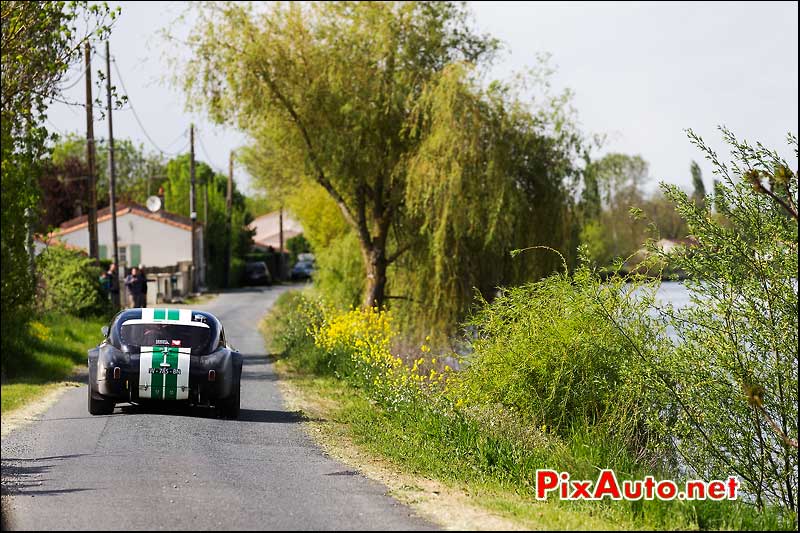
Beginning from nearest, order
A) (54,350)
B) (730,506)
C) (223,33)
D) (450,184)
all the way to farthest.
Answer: (730,506), (54,350), (450,184), (223,33)

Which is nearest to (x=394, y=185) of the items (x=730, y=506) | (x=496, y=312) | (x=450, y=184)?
(x=450, y=184)

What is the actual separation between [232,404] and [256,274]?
55.1 m

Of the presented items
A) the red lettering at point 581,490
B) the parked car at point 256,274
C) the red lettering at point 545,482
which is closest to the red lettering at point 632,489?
the red lettering at point 581,490

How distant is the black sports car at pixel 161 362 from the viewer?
47.7 feet

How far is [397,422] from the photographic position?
15578 mm

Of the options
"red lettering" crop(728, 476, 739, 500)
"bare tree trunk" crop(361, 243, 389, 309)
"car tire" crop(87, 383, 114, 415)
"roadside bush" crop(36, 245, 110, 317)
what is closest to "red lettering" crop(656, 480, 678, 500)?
"red lettering" crop(728, 476, 739, 500)

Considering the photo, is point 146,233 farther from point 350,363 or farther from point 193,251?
point 350,363

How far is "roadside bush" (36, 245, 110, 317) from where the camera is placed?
97.3 ft

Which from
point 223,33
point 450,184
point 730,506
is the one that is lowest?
point 730,506

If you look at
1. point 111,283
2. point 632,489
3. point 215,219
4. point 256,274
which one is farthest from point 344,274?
point 256,274

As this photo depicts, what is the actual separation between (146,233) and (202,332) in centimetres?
4921

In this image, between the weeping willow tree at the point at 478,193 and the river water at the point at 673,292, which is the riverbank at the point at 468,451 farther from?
the weeping willow tree at the point at 478,193

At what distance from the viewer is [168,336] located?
1503 centimetres

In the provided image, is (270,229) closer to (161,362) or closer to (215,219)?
(215,219)
